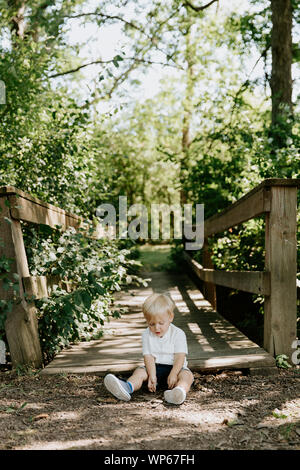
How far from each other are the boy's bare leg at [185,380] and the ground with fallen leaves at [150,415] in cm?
8

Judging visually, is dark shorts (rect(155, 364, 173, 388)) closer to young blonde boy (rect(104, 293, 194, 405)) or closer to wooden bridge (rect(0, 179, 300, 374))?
young blonde boy (rect(104, 293, 194, 405))

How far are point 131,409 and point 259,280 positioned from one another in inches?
58.9

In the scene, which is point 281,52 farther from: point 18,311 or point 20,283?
point 18,311

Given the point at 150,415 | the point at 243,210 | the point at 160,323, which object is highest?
the point at 243,210

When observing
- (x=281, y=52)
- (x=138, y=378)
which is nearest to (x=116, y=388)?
(x=138, y=378)

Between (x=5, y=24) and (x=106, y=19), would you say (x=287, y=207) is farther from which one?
(x=106, y=19)

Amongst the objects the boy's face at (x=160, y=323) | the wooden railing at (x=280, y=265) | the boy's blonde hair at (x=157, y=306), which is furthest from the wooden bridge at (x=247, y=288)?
the boy's blonde hair at (x=157, y=306)

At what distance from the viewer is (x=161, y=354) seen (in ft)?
10.6

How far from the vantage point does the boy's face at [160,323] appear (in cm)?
314

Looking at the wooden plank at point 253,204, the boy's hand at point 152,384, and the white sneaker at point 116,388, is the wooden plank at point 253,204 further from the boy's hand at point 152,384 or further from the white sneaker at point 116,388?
the white sneaker at point 116,388

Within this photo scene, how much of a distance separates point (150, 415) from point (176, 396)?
22cm

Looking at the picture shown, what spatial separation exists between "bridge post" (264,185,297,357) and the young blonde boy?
0.83 metres

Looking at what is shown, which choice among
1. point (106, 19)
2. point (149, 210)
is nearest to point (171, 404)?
point (106, 19)

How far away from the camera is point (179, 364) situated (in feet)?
10.3
